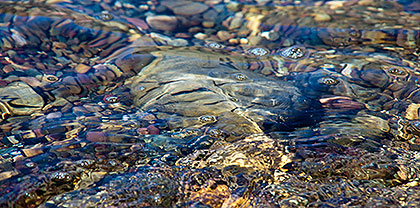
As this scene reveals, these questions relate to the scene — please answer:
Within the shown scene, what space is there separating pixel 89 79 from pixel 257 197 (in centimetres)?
216

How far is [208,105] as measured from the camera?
3029 millimetres

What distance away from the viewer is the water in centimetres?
222

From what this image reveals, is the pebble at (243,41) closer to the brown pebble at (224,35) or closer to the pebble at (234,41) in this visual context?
the pebble at (234,41)

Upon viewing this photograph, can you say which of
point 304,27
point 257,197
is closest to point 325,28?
point 304,27

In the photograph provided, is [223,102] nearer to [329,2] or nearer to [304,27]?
[304,27]

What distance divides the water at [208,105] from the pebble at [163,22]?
1.2 inches

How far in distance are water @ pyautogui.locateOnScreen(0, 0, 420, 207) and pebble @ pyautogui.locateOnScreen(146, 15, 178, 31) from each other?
30 millimetres

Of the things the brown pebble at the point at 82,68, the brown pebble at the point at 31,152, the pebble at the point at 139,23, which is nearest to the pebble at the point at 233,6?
the pebble at the point at 139,23

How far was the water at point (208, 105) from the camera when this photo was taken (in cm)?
222

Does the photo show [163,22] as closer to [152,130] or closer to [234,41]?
[234,41]

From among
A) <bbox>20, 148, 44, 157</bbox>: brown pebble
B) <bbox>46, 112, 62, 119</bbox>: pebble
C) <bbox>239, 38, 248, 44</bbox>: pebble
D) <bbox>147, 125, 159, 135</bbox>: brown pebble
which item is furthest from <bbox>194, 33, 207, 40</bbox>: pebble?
<bbox>20, 148, 44, 157</bbox>: brown pebble

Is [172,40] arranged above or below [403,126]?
above

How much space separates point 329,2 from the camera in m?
5.10

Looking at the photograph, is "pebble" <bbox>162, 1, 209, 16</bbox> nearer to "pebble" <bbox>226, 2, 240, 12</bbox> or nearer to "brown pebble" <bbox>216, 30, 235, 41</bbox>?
"pebble" <bbox>226, 2, 240, 12</bbox>
